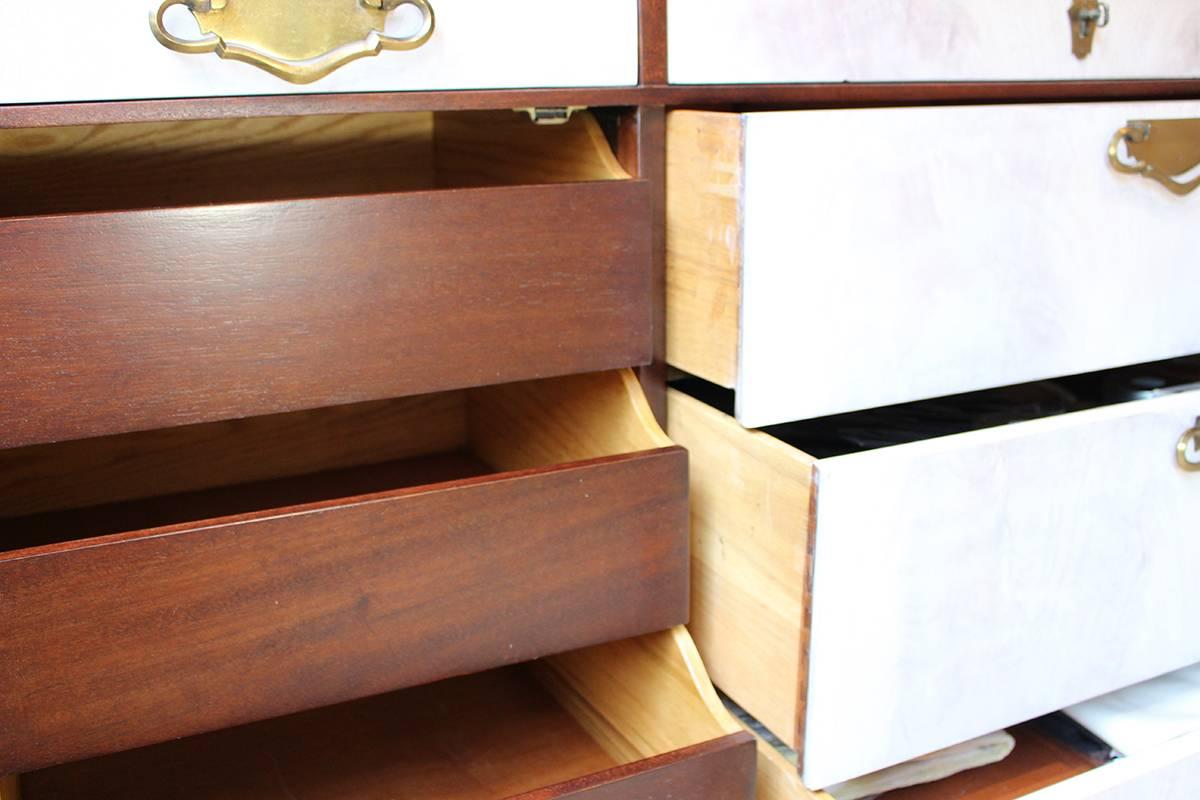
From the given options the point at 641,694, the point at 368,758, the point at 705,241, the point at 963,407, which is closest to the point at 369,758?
the point at 368,758

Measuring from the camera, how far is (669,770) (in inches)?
23.8

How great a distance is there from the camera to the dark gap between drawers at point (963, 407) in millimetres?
799

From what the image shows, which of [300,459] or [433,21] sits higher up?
[433,21]

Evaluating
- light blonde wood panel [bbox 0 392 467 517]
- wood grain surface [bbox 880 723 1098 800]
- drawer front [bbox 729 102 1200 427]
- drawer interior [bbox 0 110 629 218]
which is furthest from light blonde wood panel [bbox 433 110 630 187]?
wood grain surface [bbox 880 723 1098 800]

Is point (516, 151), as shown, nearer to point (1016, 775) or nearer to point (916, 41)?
point (916, 41)

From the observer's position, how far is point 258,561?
1.82 ft

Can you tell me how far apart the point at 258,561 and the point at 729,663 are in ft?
1.04

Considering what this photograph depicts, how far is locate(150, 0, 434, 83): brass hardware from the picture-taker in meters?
0.52

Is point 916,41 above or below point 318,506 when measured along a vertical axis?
above

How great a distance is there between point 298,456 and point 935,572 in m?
0.58

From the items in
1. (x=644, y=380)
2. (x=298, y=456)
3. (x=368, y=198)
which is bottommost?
(x=298, y=456)

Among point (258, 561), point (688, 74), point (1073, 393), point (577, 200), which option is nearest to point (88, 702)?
point (258, 561)

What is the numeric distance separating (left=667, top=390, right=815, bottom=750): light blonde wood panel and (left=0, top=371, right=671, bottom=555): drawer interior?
0.22ft

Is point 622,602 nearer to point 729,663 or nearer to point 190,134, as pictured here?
point 729,663
